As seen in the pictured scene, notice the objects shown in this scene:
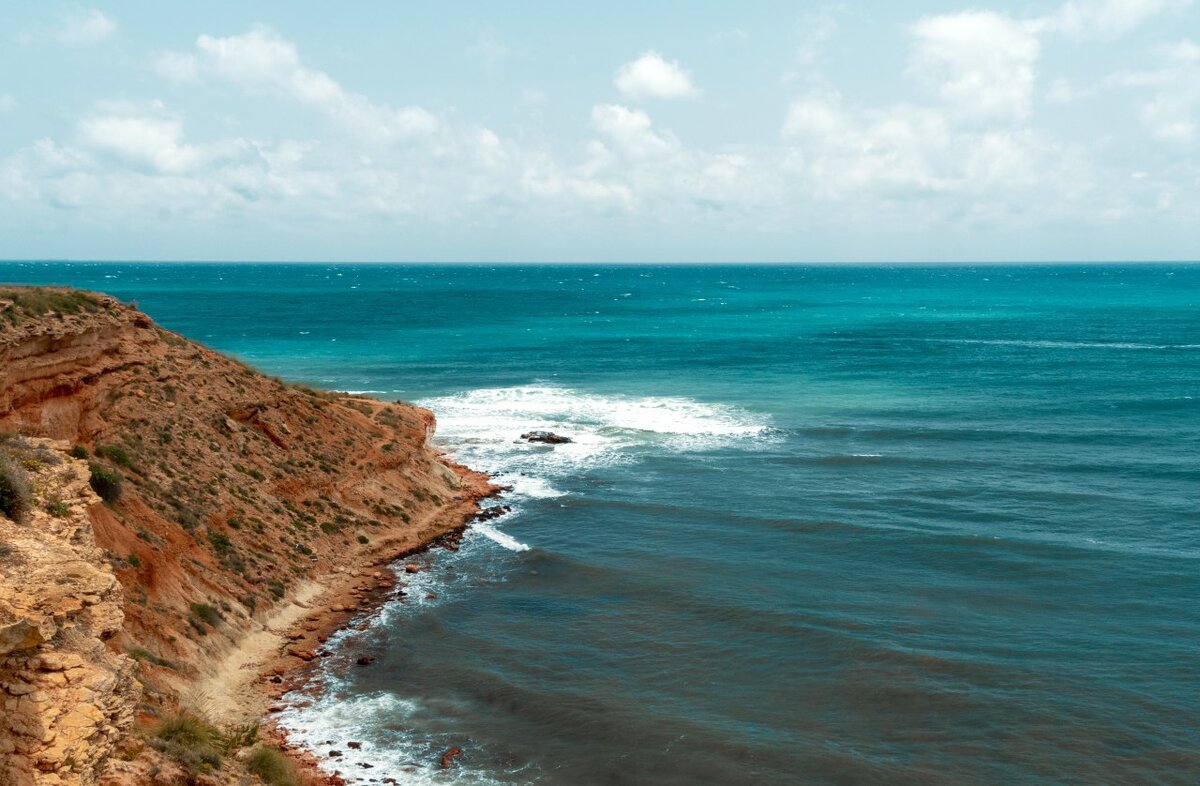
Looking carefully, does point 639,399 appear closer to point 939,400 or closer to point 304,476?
point 939,400

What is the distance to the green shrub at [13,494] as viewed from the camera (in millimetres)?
19281

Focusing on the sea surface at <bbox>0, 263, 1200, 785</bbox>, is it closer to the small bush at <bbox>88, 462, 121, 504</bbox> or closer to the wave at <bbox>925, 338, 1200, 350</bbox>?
the small bush at <bbox>88, 462, 121, 504</bbox>

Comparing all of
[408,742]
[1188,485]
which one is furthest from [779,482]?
[408,742]

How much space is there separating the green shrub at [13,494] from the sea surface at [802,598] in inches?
372

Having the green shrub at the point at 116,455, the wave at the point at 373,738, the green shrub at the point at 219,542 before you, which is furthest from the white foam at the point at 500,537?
the green shrub at the point at 116,455

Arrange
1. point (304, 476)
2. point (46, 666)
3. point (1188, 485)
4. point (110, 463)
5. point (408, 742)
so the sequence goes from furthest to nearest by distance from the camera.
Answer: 1. point (1188, 485)
2. point (304, 476)
3. point (110, 463)
4. point (408, 742)
5. point (46, 666)

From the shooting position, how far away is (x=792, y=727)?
25594mm

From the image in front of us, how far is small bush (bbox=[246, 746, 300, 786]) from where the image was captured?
69.7 ft

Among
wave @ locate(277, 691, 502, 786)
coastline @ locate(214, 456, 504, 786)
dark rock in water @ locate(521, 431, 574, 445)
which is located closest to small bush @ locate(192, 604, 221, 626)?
coastline @ locate(214, 456, 504, 786)

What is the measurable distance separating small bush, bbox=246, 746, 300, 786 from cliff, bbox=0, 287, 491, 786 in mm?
2533

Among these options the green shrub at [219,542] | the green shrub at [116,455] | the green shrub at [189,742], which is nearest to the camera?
the green shrub at [189,742]

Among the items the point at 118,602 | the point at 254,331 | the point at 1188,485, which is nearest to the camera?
the point at 118,602

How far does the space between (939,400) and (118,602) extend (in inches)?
2614

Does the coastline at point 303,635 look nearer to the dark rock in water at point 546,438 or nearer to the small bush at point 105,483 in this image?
the small bush at point 105,483
